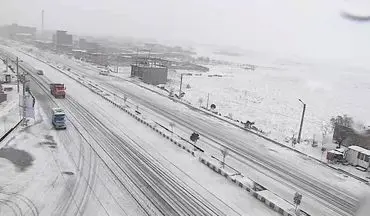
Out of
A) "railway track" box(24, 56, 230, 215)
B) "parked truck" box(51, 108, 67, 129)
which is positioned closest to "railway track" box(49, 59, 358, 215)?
"railway track" box(24, 56, 230, 215)

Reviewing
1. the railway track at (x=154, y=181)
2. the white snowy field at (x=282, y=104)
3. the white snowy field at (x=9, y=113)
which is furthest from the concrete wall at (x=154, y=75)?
the railway track at (x=154, y=181)

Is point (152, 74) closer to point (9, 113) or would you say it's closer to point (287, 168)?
point (9, 113)

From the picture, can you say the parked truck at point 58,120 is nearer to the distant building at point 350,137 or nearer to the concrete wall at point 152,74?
the distant building at point 350,137

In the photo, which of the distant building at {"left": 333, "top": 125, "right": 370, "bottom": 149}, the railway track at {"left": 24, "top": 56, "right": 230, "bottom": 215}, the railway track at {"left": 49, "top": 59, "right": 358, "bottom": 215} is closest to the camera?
the railway track at {"left": 24, "top": 56, "right": 230, "bottom": 215}

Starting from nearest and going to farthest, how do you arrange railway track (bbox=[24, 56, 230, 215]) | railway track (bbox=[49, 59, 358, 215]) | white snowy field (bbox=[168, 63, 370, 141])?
railway track (bbox=[24, 56, 230, 215]), railway track (bbox=[49, 59, 358, 215]), white snowy field (bbox=[168, 63, 370, 141])

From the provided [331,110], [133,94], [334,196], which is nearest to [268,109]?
[331,110]

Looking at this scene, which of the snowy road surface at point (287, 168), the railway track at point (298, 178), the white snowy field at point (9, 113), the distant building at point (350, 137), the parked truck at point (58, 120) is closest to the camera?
the railway track at point (298, 178)

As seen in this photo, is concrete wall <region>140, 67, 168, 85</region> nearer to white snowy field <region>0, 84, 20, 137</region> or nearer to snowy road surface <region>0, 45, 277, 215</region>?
white snowy field <region>0, 84, 20, 137</region>
